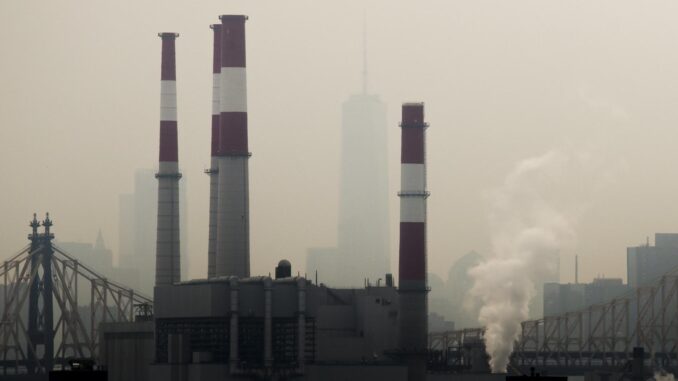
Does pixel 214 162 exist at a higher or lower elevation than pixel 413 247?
higher

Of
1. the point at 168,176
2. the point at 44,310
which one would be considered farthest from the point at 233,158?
the point at 44,310

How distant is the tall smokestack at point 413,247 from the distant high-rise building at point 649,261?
6518 cm

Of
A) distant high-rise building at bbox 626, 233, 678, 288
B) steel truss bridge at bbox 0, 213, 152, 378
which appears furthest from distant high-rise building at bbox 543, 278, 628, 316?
steel truss bridge at bbox 0, 213, 152, 378

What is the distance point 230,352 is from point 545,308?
70.7 metres

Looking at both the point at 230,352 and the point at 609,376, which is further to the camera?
the point at 609,376

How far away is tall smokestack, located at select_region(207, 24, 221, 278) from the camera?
76.9m

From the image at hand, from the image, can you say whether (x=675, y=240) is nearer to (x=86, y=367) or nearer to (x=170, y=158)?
(x=170, y=158)

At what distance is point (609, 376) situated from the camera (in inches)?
3290

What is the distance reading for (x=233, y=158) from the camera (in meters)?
71.5

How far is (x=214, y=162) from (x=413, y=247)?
11167mm

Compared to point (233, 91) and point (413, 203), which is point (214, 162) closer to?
point (233, 91)

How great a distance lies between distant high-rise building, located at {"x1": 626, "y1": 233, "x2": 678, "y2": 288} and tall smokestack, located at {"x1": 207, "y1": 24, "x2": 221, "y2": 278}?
207ft

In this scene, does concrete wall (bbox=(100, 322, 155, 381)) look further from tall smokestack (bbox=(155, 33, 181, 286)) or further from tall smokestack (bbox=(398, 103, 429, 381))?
tall smokestack (bbox=(398, 103, 429, 381))

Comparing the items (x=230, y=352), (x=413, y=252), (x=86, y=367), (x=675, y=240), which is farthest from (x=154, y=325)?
(x=675, y=240)
